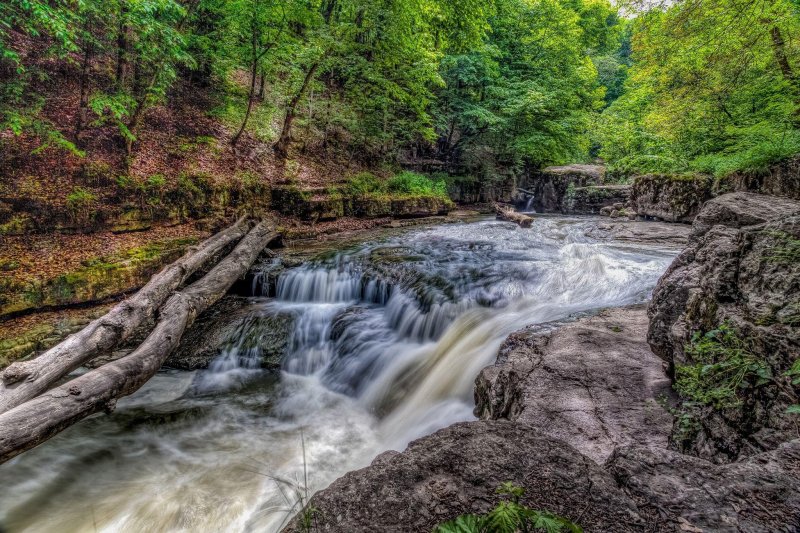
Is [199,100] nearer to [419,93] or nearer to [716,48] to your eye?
[419,93]

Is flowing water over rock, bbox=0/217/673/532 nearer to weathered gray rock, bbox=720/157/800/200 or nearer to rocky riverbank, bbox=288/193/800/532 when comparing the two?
rocky riverbank, bbox=288/193/800/532

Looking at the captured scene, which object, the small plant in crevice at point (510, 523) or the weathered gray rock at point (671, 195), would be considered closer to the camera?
the small plant in crevice at point (510, 523)

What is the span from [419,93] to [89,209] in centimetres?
1035

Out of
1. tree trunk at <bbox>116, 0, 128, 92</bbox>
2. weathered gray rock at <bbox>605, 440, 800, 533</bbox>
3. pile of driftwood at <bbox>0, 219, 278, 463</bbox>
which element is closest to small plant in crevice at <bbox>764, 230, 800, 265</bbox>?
weathered gray rock at <bbox>605, 440, 800, 533</bbox>

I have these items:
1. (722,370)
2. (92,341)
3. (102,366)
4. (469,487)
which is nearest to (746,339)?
(722,370)

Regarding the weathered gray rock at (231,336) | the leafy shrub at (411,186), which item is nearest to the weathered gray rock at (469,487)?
the weathered gray rock at (231,336)

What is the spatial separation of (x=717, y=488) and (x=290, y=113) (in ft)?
40.4

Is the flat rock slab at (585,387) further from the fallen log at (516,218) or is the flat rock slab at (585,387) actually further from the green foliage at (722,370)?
the fallen log at (516,218)

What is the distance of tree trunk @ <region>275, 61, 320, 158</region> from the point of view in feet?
34.6

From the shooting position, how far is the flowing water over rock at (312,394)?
3344mm

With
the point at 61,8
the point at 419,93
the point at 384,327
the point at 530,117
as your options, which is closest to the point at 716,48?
the point at 384,327

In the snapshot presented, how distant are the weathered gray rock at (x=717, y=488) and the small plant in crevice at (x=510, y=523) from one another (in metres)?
0.38

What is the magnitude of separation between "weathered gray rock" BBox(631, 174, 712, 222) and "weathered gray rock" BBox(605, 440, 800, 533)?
10.1 meters

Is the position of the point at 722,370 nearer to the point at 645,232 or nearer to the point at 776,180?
the point at 776,180
